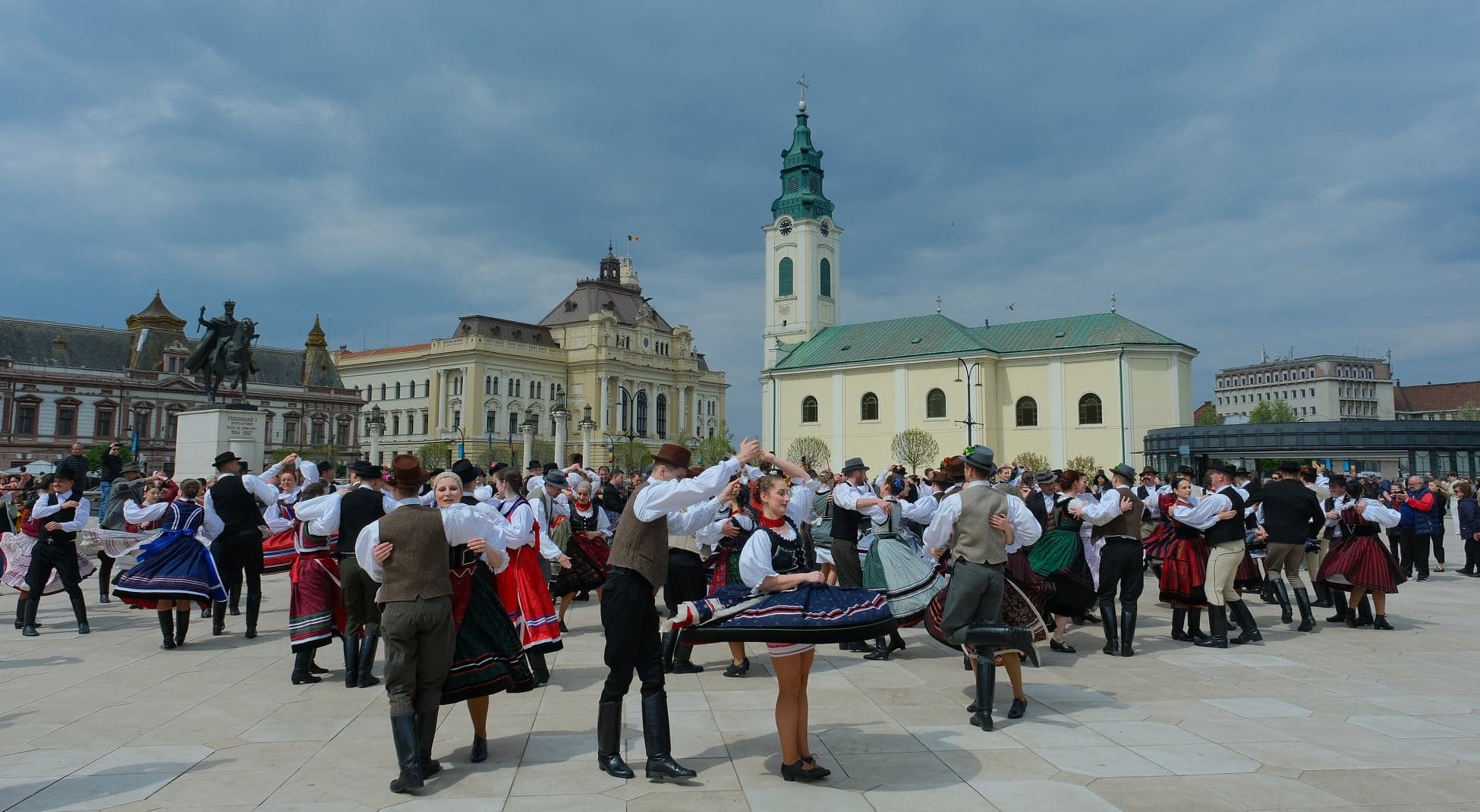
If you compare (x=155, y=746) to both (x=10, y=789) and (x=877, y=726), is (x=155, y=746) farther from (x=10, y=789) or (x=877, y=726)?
(x=877, y=726)

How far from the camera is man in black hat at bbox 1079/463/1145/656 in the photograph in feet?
29.2

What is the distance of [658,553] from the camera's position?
5414mm

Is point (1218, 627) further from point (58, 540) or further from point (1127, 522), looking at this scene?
point (58, 540)

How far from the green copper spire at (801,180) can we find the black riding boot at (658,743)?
7039 centimetres

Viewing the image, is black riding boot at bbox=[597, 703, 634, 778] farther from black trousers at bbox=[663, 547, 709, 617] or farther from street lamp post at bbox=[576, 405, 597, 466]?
street lamp post at bbox=[576, 405, 597, 466]

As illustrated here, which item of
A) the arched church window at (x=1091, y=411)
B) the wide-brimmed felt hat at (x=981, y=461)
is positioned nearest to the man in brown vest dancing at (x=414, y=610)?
the wide-brimmed felt hat at (x=981, y=461)

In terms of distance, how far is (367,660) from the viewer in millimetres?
7762

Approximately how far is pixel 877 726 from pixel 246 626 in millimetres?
7889

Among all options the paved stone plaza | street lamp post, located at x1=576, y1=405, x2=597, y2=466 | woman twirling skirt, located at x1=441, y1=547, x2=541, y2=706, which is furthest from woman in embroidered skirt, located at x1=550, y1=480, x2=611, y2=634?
street lamp post, located at x1=576, y1=405, x2=597, y2=466

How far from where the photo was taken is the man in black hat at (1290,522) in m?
10.4

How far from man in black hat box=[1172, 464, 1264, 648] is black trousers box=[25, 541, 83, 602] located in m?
12.4

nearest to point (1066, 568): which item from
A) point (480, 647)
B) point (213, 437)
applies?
point (480, 647)

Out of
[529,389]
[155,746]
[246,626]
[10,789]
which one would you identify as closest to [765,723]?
[155,746]

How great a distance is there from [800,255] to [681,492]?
69797 mm
